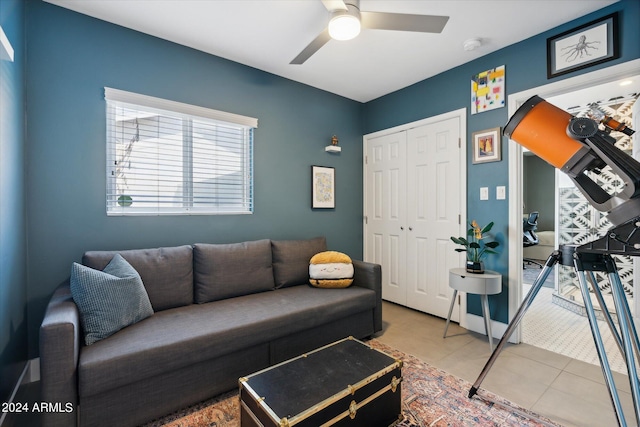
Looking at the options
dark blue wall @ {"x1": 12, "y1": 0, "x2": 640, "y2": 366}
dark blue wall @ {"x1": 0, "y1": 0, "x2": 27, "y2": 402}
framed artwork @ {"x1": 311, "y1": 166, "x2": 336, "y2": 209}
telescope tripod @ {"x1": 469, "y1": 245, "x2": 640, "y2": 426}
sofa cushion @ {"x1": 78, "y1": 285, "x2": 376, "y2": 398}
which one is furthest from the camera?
framed artwork @ {"x1": 311, "y1": 166, "x2": 336, "y2": 209}

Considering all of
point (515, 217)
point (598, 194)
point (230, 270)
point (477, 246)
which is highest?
point (598, 194)

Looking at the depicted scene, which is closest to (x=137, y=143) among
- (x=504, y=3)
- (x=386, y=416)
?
(x=386, y=416)

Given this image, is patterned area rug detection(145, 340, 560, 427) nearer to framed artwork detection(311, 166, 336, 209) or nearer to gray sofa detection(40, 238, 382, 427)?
gray sofa detection(40, 238, 382, 427)

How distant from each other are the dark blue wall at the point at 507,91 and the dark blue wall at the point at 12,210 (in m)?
3.33

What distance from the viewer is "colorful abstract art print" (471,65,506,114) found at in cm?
268

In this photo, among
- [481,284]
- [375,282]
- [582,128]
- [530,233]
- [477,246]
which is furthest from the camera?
[530,233]

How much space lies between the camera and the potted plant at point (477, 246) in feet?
8.54

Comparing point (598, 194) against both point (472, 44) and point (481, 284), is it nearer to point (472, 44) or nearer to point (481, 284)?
point (481, 284)

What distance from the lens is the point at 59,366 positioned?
1.34m

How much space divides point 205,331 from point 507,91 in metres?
3.08

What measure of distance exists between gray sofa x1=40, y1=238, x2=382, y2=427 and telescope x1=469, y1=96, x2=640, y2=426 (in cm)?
149

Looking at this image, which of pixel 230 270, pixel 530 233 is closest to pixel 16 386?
pixel 230 270

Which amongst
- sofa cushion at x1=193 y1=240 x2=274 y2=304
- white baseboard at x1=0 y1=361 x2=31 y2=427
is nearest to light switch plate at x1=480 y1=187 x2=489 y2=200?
sofa cushion at x1=193 y1=240 x2=274 y2=304

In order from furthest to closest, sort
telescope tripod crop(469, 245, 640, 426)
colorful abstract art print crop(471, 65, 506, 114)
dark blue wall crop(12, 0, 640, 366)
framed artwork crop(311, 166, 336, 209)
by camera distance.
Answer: framed artwork crop(311, 166, 336, 209) < colorful abstract art print crop(471, 65, 506, 114) < dark blue wall crop(12, 0, 640, 366) < telescope tripod crop(469, 245, 640, 426)
